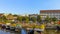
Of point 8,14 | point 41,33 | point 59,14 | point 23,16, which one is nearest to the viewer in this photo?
point 41,33

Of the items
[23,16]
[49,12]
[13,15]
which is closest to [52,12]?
[49,12]

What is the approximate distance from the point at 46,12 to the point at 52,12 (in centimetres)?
136

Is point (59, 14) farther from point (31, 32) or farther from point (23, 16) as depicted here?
point (31, 32)

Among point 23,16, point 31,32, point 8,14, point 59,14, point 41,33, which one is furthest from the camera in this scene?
point 59,14

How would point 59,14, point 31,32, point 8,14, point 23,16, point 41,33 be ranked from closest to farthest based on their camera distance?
point 41,33, point 31,32, point 23,16, point 8,14, point 59,14

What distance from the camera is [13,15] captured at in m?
24.8

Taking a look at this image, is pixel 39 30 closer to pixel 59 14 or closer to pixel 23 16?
pixel 23 16

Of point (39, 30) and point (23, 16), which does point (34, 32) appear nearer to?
point (39, 30)

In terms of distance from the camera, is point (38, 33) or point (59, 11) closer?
point (38, 33)

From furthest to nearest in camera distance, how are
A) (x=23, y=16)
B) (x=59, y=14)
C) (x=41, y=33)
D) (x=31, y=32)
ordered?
(x=59, y=14)
(x=23, y=16)
(x=31, y=32)
(x=41, y=33)

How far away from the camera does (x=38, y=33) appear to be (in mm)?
8938

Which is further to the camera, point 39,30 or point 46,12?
point 46,12

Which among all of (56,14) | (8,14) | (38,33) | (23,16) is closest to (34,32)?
(38,33)

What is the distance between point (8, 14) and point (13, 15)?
122 centimetres
